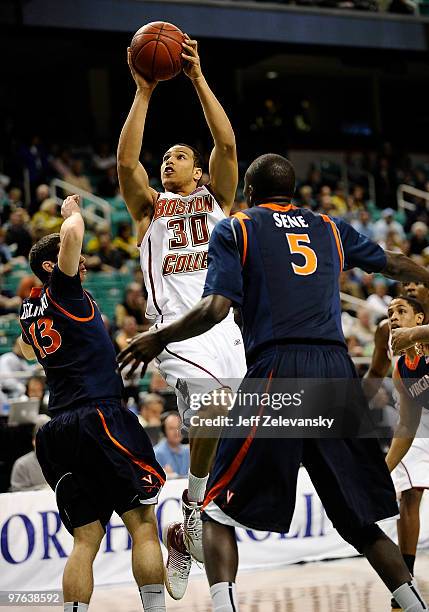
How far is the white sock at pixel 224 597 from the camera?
3.94 meters

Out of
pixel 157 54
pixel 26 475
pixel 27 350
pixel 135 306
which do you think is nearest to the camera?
pixel 157 54

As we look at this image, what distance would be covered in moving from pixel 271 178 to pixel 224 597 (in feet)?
5.94

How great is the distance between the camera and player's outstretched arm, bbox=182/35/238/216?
534cm

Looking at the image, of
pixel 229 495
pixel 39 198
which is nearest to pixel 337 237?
pixel 229 495

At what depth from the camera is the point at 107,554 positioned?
805 cm

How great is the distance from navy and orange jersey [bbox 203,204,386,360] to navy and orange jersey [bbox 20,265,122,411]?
1.09 meters

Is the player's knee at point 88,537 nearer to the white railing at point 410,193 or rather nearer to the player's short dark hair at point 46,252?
the player's short dark hair at point 46,252

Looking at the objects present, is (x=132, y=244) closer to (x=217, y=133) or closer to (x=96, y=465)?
(x=217, y=133)

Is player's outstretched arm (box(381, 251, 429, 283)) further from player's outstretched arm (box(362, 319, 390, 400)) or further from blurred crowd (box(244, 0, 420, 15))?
blurred crowd (box(244, 0, 420, 15))

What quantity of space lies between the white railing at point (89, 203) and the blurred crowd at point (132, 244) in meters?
0.16

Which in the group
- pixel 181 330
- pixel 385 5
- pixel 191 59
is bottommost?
pixel 181 330

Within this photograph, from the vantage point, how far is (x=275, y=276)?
13.6 ft

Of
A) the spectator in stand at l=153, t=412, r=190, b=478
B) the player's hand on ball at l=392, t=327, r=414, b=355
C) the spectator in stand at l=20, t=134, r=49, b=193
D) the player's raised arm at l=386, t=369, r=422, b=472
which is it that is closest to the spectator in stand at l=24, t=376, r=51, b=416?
the spectator in stand at l=153, t=412, r=190, b=478

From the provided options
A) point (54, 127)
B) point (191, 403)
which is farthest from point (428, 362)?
point (54, 127)
